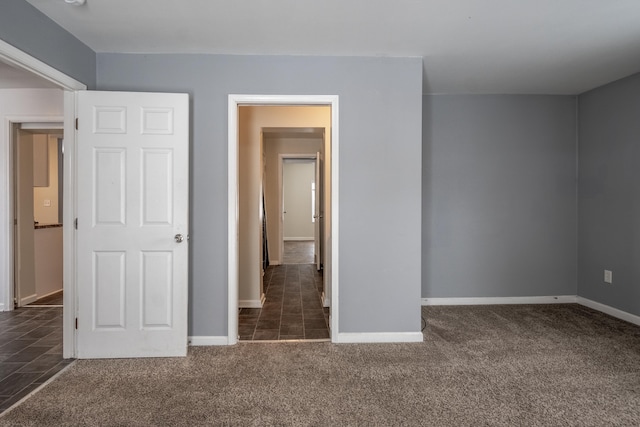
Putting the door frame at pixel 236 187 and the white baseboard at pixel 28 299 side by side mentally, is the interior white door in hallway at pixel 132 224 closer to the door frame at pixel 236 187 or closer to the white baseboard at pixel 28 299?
the door frame at pixel 236 187

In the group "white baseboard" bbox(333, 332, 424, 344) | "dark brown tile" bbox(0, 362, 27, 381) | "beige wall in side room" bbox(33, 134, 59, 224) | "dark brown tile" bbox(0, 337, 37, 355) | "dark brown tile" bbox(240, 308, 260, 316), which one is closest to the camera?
"dark brown tile" bbox(0, 362, 27, 381)

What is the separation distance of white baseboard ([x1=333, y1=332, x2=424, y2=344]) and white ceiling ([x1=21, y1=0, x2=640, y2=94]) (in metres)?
2.38

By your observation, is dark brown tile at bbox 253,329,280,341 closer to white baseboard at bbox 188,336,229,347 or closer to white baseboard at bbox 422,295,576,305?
white baseboard at bbox 188,336,229,347

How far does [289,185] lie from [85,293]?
860 cm

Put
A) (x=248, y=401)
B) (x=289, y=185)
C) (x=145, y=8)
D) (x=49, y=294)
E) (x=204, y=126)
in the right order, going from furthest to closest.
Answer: (x=289, y=185)
(x=49, y=294)
(x=204, y=126)
(x=145, y=8)
(x=248, y=401)

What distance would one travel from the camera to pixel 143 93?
8.64 ft

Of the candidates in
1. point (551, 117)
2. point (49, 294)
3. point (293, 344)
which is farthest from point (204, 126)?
point (551, 117)

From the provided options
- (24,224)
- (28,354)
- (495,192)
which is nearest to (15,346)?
(28,354)

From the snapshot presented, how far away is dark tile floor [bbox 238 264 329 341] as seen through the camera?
3.19 metres

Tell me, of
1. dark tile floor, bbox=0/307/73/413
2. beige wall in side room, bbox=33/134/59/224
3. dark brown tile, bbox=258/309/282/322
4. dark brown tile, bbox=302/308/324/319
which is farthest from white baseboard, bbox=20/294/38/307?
dark brown tile, bbox=302/308/324/319

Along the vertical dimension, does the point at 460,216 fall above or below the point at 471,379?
above

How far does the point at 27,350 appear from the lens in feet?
9.20

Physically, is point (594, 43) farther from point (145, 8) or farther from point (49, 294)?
point (49, 294)

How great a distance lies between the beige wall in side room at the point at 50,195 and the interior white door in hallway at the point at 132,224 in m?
3.24
